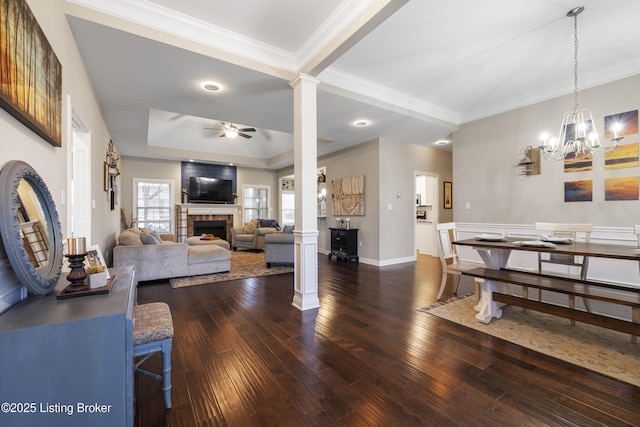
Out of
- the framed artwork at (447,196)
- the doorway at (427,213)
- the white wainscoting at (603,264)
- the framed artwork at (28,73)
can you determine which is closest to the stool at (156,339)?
the framed artwork at (28,73)

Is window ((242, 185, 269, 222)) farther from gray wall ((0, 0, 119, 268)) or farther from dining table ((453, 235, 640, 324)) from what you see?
dining table ((453, 235, 640, 324))

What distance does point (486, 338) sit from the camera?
2406 millimetres

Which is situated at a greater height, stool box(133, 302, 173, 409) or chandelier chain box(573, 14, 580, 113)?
chandelier chain box(573, 14, 580, 113)

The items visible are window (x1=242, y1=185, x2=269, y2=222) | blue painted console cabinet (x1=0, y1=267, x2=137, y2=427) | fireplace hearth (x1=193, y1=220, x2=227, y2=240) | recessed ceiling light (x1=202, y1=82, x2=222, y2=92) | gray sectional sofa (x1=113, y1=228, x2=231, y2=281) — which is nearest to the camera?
blue painted console cabinet (x1=0, y1=267, x2=137, y2=427)

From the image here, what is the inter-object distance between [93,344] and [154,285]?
12.1ft

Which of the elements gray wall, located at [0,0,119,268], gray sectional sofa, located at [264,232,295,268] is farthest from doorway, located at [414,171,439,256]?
gray wall, located at [0,0,119,268]

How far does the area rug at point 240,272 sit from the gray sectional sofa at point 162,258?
142 mm

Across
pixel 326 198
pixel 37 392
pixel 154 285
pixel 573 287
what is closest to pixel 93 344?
pixel 37 392

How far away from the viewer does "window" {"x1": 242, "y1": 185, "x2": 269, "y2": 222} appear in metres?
9.59

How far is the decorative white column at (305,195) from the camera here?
3182 millimetres

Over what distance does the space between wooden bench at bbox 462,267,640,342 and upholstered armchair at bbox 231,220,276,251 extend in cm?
563

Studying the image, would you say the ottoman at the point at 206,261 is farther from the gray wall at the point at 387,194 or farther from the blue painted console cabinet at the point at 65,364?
the blue painted console cabinet at the point at 65,364

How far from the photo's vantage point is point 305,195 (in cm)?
324

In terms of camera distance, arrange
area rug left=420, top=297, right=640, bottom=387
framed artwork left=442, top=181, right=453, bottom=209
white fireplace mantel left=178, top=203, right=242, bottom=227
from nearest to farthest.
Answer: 1. area rug left=420, top=297, right=640, bottom=387
2. framed artwork left=442, top=181, right=453, bottom=209
3. white fireplace mantel left=178, top=203, right=242, bottom=227
